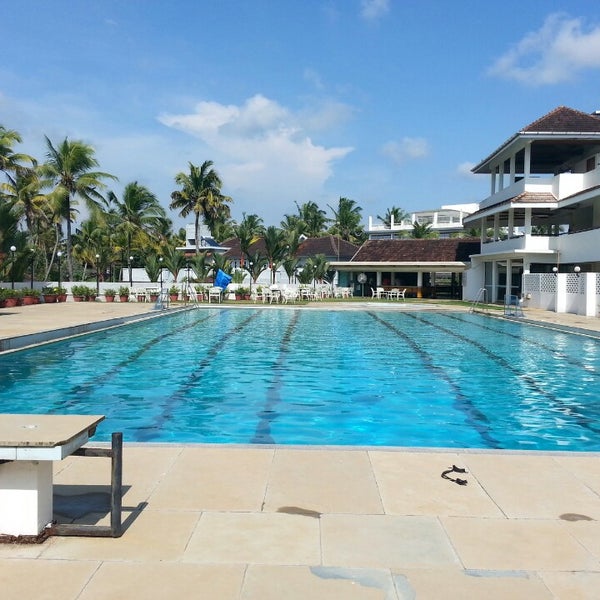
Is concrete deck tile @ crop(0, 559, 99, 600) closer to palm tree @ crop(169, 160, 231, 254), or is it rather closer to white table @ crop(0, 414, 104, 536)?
white table @ crop(0, 414, 104, 536)

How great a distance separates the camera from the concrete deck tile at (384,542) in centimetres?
351

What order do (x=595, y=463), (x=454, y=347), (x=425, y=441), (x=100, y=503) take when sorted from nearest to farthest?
(x=100, y=503)
(x=595, y=463)
(x=425, y=441)
(x=454, y=347)

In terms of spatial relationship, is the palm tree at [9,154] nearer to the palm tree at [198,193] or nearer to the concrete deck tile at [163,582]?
the palm tree at [198,193]

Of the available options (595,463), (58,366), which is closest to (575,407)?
(595,463)

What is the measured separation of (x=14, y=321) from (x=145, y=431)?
14245mm

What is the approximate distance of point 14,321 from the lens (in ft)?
65.4

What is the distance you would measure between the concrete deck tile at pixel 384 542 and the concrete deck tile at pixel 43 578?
1.35 metres

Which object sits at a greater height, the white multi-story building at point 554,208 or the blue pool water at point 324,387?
the white multi-story building at point 554,208

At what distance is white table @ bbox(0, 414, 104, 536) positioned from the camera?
3.53 m

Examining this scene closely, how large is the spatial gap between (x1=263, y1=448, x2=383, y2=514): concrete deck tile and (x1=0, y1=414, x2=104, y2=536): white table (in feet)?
4.78

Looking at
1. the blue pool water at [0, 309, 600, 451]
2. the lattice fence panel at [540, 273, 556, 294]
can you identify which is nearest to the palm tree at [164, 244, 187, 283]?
the blue pool water at [0, 309, 600, 451]

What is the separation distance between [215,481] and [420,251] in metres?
41.8

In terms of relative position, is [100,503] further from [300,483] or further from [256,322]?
[256,322]

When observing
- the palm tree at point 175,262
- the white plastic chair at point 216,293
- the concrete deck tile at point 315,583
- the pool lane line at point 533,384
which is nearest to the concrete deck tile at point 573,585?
the concrete deck tile at point 315,583
